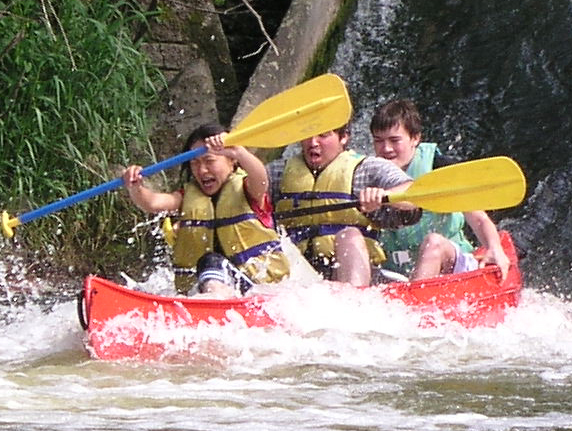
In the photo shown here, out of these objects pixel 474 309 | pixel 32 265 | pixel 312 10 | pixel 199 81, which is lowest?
pixel 474 309

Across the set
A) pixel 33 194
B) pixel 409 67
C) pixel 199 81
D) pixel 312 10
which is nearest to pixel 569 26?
pixel 409 67

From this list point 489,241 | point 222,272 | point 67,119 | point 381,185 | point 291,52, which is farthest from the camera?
point 291,52

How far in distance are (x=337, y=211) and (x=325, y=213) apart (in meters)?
Result: 0.05

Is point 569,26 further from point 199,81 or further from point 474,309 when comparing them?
point 474,309

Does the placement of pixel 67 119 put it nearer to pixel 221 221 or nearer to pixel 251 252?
pixel 221 221

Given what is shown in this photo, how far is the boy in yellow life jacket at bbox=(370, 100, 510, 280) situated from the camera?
571cm

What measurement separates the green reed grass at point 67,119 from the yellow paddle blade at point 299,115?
185 cm

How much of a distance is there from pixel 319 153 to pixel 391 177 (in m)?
0.34

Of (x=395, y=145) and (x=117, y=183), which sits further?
(x=395, y=145)

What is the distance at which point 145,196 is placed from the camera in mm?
5477

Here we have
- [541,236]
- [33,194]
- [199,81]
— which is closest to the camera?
[33,194]

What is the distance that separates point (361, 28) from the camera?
30.1ft

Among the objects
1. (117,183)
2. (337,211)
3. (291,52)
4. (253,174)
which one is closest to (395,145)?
(337,211)

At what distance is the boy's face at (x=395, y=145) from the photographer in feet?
19.4
